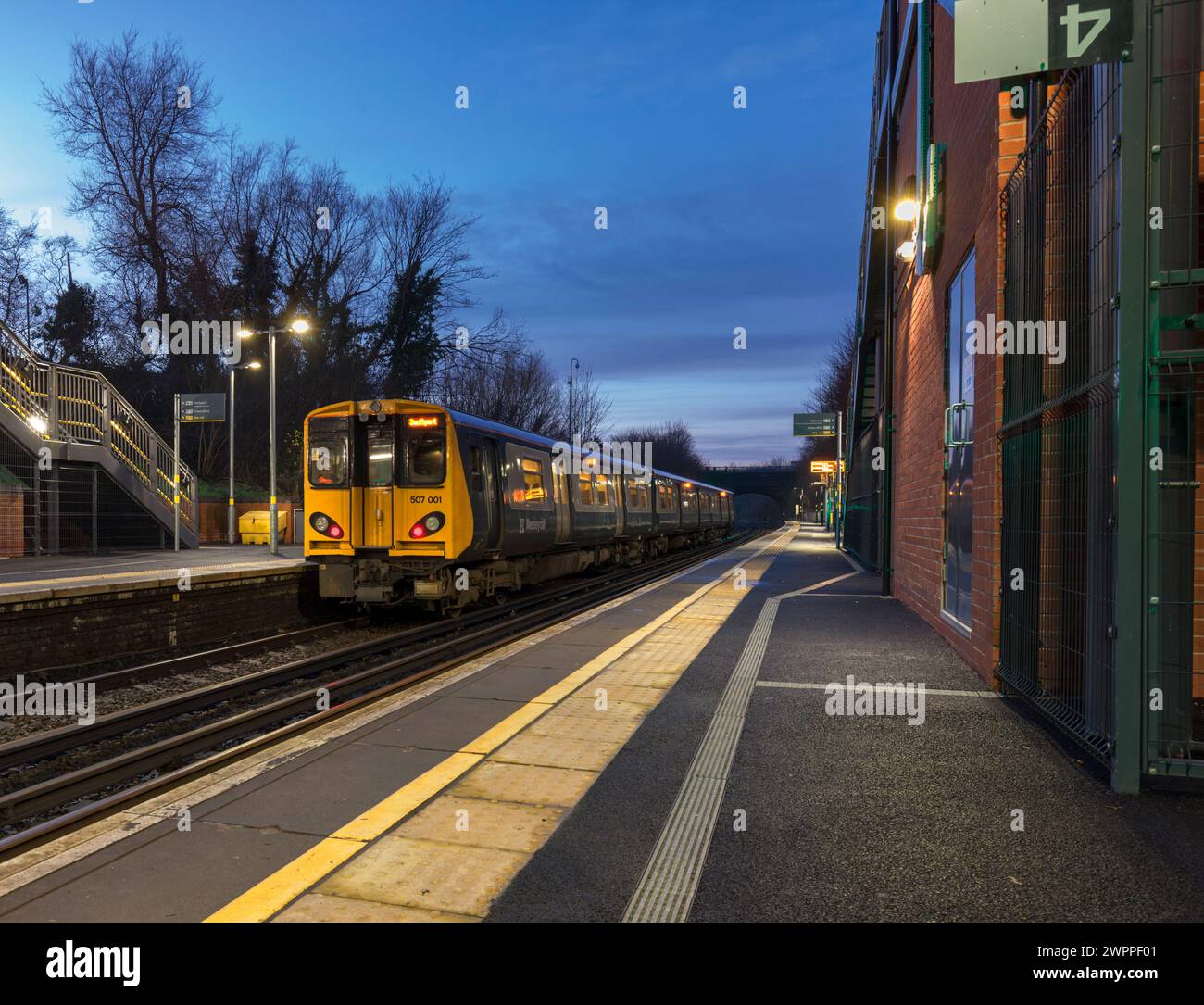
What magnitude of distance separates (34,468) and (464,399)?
30.0 metres

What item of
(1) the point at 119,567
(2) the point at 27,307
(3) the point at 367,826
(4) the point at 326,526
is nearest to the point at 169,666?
(4) the point at 326,526

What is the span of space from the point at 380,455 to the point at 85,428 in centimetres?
1153

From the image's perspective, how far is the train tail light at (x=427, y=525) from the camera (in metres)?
10.6

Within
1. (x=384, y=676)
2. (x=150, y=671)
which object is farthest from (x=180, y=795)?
(x=150, y=671)

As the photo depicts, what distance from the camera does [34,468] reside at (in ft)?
55.2

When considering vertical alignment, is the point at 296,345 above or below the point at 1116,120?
above

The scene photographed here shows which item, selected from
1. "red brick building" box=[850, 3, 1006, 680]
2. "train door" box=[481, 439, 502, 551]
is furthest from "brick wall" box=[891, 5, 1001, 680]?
"train door" box=[481, 439, 502, 551]

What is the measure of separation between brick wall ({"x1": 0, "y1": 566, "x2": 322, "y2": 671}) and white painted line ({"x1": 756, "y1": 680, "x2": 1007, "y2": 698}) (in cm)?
728

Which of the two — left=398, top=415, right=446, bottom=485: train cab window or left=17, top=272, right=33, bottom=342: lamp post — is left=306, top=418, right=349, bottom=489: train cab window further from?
left=17, top=272, right=33, bottom=342: lamp post

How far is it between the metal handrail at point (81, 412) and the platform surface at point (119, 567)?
2.27 metres

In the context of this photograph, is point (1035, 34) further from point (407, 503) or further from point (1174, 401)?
point (407, 503)

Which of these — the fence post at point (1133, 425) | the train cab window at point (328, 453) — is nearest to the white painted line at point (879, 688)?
the fence post at point (1133, 425)

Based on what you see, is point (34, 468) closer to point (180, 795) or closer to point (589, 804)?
point (180, 795)
